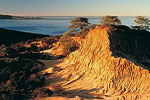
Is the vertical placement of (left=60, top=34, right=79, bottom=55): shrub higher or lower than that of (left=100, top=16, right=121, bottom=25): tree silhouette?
lower

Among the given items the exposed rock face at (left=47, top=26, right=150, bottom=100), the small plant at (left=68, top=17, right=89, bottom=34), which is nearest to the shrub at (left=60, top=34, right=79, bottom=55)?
the small plant at (left=68, top=17, right=89, bottom=34)

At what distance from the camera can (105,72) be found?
1723 centimetres

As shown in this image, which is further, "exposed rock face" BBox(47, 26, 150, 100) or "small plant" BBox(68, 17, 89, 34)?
"small plant" BBox(68, 17, 89, 34)

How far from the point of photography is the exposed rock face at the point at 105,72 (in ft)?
50.8

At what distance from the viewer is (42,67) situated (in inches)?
944

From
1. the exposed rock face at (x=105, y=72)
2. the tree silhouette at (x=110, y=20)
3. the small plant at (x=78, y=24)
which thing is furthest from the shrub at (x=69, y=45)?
the tree silhouette at (x=110, y=20)

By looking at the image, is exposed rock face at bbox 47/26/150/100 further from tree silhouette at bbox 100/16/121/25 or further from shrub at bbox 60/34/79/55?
tree silhouette at bbox 100/16/121/25

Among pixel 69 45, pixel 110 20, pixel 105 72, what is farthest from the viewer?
pixel 110 20

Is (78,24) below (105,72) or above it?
above

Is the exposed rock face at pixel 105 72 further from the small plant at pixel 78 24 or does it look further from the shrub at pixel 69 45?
the small plant at pixel 78 24

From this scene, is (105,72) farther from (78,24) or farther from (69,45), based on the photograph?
(78,24)

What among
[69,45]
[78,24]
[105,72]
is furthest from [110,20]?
[105,72]

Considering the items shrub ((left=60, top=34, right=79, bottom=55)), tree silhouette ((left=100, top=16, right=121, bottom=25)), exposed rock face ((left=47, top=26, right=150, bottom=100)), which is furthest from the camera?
tree silhouette ((left=100, top=16, right=121, bottom=25))

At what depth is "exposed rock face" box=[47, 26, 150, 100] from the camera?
50.8 feet
